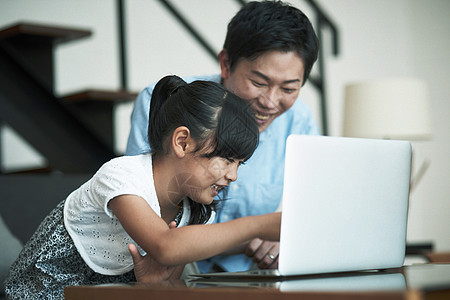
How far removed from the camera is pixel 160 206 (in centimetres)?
112

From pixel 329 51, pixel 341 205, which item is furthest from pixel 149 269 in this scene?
pixel 329 51

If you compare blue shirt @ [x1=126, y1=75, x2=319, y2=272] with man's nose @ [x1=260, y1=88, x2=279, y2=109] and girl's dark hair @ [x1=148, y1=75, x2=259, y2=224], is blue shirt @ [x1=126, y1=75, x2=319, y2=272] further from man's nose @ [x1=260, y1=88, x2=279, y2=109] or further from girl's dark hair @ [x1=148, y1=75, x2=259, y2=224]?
girl's dark hair @ [x1=148, y1=75, x2=259, y2=224]

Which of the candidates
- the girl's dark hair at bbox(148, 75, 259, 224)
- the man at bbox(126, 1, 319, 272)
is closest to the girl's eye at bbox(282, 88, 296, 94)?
the man at bbox(126, 1, 319, 272)

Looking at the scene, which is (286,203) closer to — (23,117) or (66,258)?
(66,258)

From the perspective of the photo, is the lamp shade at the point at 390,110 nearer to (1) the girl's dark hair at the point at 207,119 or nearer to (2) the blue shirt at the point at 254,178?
(2) the blue shirt at the point at 254,178

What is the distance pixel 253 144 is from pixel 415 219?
10.9ft

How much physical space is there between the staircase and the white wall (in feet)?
2.84

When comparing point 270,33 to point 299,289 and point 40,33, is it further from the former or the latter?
point 40,33

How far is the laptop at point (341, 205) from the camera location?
85 centimetres

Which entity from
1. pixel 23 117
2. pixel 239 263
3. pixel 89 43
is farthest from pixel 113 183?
pixel 89 43

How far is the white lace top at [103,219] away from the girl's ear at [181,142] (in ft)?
0.23

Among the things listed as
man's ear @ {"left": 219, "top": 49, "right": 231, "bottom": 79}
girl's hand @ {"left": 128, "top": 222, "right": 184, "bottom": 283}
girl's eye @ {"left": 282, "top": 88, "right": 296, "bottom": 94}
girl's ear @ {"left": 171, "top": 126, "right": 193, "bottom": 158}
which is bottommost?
girl's hand @ {"left": 128, "top": 222, "right": 184, "bottom": 283}

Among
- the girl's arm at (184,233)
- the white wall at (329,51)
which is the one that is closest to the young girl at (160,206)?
the girl's arm at (184,233)

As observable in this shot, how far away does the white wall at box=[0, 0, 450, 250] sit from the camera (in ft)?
10.8
